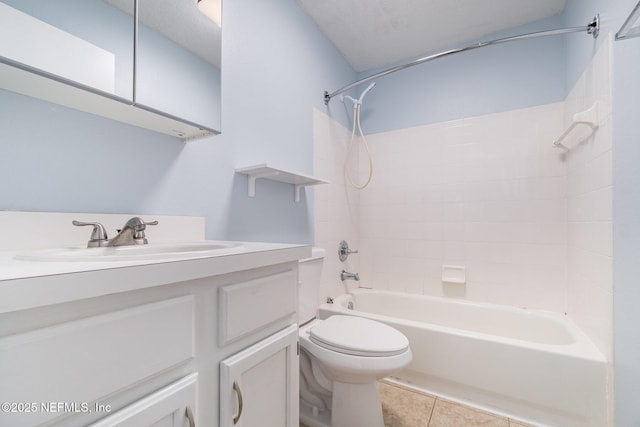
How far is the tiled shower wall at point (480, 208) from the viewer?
1.57 m

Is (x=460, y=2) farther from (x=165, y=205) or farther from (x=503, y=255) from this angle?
(x=165, y=205)

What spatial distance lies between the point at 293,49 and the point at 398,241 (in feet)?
5.34

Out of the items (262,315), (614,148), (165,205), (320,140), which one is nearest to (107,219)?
(165,205)

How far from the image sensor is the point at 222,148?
128 cm

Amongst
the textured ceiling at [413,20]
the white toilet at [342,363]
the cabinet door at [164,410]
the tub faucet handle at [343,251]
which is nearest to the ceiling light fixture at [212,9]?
the textured ceiling at [413,20]

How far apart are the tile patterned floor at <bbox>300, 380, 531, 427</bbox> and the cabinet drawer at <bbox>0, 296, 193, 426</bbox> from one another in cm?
129

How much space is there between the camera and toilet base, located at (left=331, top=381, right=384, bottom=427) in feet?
4.11

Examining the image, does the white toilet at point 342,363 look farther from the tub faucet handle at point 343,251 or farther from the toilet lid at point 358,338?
the tub faucet handle at point 343,251

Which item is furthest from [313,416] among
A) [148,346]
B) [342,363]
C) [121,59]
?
[121,59]

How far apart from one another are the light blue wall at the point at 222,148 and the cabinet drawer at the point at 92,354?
53 centimetres

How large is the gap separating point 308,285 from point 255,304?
0.76 m

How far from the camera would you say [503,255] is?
196 centimetres

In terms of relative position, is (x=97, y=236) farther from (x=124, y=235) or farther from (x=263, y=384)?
(x=263, y=384)

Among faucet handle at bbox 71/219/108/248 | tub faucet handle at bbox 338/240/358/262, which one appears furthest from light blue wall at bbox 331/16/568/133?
faucet handle at bbox 71/219/108/248
